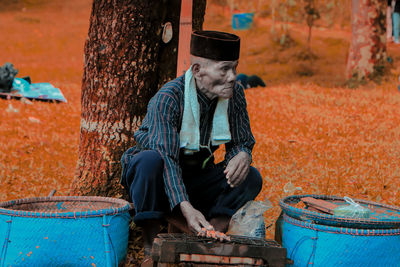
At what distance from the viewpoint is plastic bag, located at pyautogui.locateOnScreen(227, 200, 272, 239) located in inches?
119

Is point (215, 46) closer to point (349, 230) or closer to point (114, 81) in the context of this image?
point (114, 81)

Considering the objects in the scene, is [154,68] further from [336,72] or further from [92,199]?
[336,72]

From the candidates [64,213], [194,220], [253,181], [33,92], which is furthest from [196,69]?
[33,92]

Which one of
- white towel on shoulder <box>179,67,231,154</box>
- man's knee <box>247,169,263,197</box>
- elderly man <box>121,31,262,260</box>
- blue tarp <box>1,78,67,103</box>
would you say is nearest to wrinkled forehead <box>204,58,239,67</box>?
elderly man <box>121,31,262,260</box>

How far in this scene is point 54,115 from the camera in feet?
28.3

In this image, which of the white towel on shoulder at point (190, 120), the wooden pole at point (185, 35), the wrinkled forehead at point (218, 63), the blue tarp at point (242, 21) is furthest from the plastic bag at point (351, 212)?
the blue tarp at point (242, 21)

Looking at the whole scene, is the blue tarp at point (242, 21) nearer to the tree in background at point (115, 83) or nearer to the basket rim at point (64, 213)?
the tree in background at point (115, 83)

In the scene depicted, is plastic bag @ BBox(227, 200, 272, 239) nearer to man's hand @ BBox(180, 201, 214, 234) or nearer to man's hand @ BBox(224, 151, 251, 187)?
man's hand @ BBox(224, 151, 251, 187)

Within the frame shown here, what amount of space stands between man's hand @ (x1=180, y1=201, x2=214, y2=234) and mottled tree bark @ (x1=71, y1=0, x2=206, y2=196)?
1.05 meters

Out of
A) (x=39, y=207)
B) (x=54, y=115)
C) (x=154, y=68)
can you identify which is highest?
(x=154, y=68)

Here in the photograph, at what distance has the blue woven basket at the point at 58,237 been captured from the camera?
2691mm

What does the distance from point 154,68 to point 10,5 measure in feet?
71.0

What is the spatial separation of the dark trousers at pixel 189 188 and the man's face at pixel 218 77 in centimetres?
49

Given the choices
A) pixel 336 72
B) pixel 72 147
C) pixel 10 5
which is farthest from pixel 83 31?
pixel 72 147
